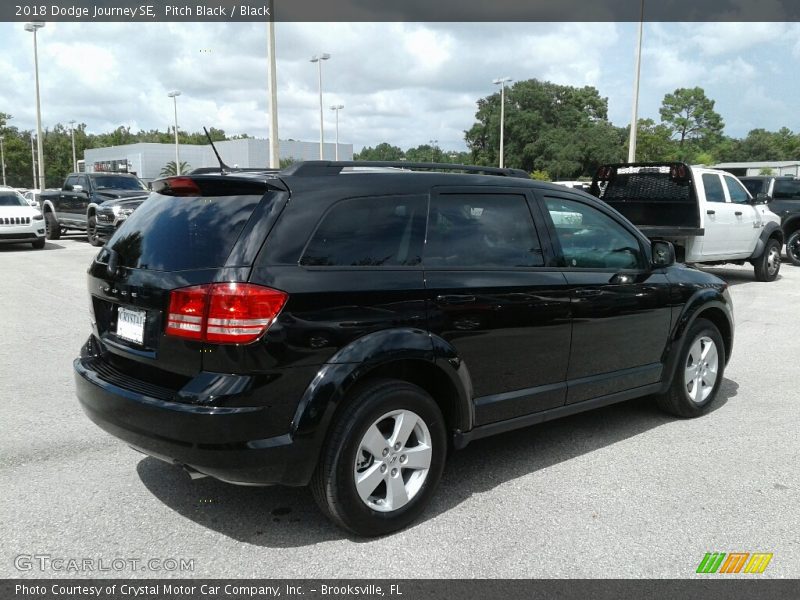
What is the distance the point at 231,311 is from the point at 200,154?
95988mm

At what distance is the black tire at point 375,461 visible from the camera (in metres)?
3.21

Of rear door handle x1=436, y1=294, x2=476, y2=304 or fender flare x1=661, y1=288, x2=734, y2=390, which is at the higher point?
rear door handle x1=436, y1=294, x2=476, y2=304

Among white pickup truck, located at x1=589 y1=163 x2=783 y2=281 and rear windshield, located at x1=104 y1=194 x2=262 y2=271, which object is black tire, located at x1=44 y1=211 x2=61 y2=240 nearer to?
white pickup truck, located at x1=589 y1=163 x2=783 y2=281

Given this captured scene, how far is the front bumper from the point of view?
18045 mm

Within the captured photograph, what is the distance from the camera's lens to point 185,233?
11.1 feet

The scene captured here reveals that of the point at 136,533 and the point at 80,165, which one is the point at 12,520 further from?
the point at 80,165

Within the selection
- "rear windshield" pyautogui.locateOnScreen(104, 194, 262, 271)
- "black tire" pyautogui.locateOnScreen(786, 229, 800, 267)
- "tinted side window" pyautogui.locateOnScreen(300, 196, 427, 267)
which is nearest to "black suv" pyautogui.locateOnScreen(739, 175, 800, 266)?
"black tire" pyautogui.locateOnScreen(786, 229, 800, 267)

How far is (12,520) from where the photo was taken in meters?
3.52

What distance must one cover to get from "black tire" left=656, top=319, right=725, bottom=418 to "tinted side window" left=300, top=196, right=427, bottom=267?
2.57 metres

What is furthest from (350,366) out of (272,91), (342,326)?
(272,91)
